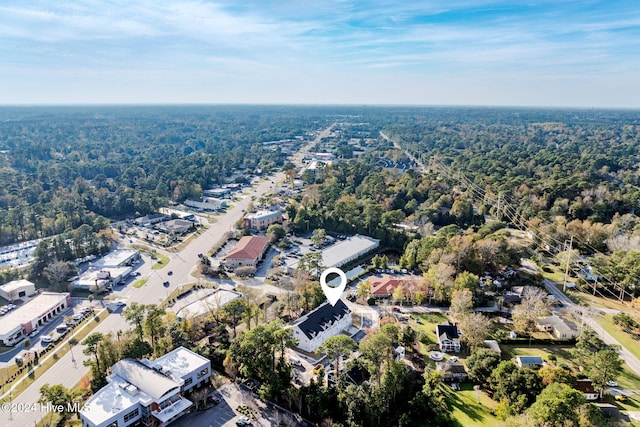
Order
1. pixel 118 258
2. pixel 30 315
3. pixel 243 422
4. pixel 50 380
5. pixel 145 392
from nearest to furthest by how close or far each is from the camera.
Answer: pixel 243 422, pixel 145 392, pixel 50 380, pixel 30 315, pixel 118 258

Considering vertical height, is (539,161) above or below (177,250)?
above

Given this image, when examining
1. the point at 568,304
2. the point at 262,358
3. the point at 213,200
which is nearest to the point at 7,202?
the point at 213,200

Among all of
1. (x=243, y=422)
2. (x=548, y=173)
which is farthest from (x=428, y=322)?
(x=548, y=173)

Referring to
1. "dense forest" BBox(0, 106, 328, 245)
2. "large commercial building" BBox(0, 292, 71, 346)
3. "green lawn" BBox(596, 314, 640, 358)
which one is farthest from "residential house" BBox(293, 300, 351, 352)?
"dense forest" BBox(0, 106, 328, 245)

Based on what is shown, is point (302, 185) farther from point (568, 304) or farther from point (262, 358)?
point (262, 358)

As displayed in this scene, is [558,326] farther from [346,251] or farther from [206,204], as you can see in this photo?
[206,204]

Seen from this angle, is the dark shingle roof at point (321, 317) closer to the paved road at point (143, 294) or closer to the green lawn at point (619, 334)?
the paved road at point (143, 294)

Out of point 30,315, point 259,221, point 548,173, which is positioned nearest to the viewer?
point 30,315
